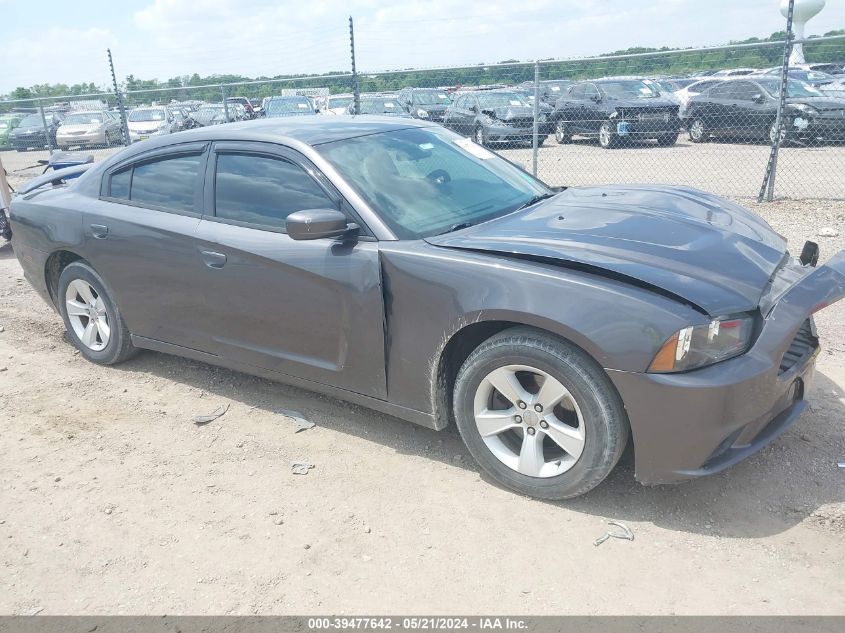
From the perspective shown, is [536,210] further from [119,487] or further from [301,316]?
[119,487]

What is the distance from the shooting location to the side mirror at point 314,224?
3.27 metres

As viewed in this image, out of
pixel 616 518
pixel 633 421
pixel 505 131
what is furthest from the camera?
pixel 505 131

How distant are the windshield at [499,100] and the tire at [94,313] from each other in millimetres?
12505

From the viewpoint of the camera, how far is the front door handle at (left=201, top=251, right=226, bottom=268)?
3.85 m

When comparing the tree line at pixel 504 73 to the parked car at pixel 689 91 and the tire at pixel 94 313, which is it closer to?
the parked car at pixel 689 91

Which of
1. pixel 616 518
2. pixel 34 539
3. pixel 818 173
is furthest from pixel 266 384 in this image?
pixel 818 173

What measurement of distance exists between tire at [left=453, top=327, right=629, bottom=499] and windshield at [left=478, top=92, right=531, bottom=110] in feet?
45.0

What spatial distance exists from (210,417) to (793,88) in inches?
598

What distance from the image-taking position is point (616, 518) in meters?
3.02

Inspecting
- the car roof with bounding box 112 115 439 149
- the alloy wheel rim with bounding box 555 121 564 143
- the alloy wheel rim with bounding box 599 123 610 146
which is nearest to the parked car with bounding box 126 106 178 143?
the alloy wheel rim with bounding box 555 121 564 143

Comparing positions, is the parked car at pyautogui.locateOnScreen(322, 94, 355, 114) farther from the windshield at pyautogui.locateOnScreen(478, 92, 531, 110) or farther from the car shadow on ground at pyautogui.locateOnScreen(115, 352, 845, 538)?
the car shadow on ground at pyautogui.locateOnScreen(115, 352, 845, 538)

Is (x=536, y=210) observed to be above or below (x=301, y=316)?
above

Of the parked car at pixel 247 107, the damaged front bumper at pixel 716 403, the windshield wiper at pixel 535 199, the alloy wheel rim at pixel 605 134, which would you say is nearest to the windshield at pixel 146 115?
the parked car at pixel 247 107

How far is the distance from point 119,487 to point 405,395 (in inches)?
58.4
